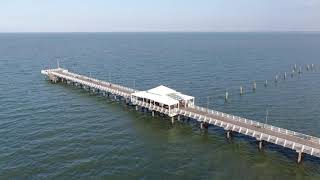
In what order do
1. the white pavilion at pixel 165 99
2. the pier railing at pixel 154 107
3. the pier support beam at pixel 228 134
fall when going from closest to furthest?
the pier support beam at pixel 228 134 < the pier railing at pixel 154 107 < the white pavilion at pixel 165 99

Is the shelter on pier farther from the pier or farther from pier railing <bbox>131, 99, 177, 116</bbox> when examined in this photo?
pier railing <bbox>131, 99, 177, 116</bbox>

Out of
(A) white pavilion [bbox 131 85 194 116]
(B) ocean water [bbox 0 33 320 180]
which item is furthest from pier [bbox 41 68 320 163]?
(B) ocean water [bbox 0 33 320 180]

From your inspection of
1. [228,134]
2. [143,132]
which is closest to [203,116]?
[228,134]

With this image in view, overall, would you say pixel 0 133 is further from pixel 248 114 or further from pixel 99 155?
pixel 248 114

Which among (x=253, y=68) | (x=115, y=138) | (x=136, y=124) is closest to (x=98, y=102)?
(x=136, y=124)

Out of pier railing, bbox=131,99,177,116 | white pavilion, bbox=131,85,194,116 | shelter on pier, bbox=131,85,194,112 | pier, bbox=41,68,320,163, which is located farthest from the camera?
shelter on pier, bbox=131,85,194,112

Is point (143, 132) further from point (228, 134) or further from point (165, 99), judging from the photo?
point (228, 134)

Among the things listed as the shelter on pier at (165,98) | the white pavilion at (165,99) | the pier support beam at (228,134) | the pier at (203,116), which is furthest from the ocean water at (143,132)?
the shelter on pier at (165,98)

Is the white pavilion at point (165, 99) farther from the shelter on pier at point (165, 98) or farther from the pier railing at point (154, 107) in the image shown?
the pier railing at point (154, 107)
